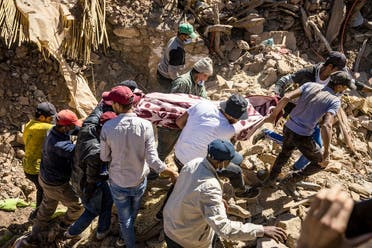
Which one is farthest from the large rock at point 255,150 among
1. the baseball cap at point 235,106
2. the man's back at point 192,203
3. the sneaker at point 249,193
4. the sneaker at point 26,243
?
the sneaker at point 26,243

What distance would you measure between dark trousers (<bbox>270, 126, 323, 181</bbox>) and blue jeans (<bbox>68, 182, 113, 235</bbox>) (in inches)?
78.3

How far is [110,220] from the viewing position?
14.6 ft

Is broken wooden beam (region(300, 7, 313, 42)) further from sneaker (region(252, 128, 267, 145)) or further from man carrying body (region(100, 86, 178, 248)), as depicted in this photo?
man carrying body (region(100, 86, 178, 248))

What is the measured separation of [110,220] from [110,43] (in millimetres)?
4107

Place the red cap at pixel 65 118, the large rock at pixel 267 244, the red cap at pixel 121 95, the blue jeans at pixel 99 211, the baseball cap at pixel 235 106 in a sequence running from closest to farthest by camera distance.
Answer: the red cap at pixel 121 95, the baseball cap at pixel 235 106, the large rock at pixel 267 244, the red cap at pixel 65 118, the blue jeans at pixel 99 211

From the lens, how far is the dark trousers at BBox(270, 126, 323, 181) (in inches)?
173

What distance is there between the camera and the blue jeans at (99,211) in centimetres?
420

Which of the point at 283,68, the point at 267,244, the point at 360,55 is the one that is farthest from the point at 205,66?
Result: the point at 360,55

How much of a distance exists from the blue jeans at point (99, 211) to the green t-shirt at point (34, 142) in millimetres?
863

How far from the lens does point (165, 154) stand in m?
5.05

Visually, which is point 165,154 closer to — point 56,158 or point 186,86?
point 186,86

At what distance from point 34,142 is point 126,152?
4.66 ft

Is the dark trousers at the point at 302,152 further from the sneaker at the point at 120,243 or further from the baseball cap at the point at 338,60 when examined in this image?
the sneaker at the point at 120,243

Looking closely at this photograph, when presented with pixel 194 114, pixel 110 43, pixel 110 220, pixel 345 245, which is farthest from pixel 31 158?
pixel 345 245
